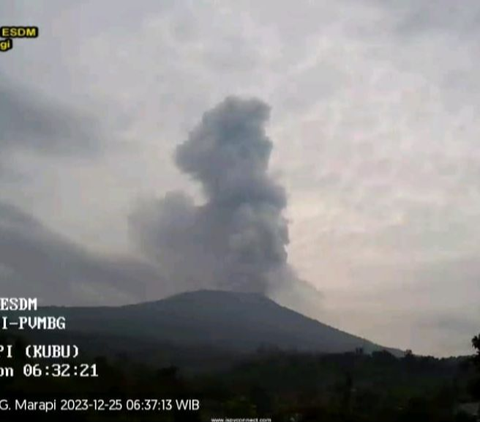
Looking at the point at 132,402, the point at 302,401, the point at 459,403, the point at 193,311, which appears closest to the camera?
the point at 132,402

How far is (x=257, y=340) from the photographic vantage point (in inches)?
1748

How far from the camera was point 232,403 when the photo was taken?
78.7 feet

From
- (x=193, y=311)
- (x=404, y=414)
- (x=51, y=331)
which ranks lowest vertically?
(x=404, y=414)

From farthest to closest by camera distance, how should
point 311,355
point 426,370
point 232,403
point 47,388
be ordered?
1. point 311,355
2. point 426,370
3. point 232,403
4. point 47,388

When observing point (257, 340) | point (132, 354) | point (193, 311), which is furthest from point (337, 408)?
point (193, 311)

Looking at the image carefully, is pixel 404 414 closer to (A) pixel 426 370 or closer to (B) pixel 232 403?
(B) pixel 232 403

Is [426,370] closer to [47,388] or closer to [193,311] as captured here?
[193,311]

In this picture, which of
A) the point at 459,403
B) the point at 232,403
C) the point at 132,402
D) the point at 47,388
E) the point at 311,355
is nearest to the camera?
the point at 47,388

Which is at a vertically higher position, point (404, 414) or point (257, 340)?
point (257, 340)

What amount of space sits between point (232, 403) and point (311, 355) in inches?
720

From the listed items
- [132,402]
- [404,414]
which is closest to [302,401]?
[404,414]

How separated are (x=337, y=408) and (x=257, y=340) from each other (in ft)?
55.7

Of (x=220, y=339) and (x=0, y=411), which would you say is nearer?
(x=0, y=411)

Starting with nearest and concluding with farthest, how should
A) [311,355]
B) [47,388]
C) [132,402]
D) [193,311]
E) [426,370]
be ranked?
[47,388] < [132,402] < [426,370] < [311,355] < [193,311]
